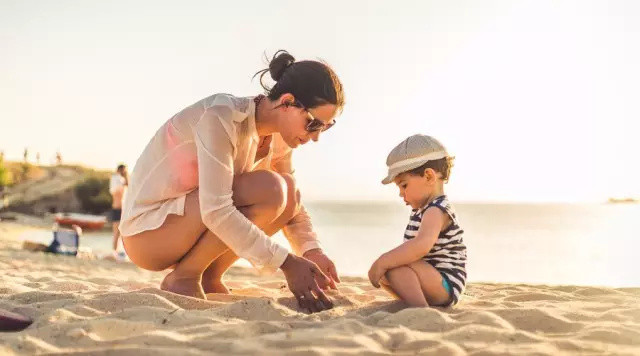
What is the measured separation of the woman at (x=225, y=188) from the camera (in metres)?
2.89

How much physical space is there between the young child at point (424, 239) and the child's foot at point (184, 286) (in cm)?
88

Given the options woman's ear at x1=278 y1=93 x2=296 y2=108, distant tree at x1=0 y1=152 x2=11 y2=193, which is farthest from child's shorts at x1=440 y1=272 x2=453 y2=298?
distant tree at x1=0 y1=152 x2=11 y2=193

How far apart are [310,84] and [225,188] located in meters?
0.64

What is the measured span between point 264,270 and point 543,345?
1290mm

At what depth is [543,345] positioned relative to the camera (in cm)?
218

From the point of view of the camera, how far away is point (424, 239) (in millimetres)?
2891

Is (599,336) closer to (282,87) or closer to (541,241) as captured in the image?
(282,87)

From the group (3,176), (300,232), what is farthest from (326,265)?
(3,176)

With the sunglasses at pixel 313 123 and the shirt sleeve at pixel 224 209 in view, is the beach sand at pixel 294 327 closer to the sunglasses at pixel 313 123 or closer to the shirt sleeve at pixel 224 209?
the shirt sleeve at pixel 224 209

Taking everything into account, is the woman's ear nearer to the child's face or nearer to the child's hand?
the child's face

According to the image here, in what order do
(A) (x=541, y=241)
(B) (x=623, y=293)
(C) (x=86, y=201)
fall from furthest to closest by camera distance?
(C) (x=86, y=201)
(A) (x=541, y=241)
(B) (x=623, y=293)

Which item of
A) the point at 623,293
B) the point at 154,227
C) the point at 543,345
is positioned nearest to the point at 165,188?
the point at 154,227

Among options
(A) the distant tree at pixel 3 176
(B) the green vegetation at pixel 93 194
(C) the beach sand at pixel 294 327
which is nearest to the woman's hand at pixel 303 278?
(C) the beach sand at pixel 294 327

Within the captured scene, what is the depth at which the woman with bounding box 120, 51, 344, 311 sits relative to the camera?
2.89 meters
